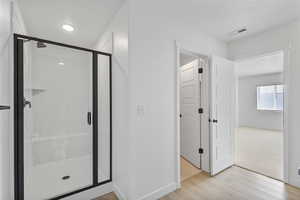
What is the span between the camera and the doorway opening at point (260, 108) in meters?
3.99

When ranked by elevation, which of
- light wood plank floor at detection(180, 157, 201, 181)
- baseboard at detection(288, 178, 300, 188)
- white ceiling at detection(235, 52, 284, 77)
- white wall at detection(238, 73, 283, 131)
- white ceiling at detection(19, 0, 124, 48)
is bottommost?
light wood plank floor at detection(180, 157, 201, 181)

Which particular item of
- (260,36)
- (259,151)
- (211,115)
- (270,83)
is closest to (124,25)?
(211,115)

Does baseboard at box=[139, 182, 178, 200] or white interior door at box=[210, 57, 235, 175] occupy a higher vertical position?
white interior door at box=[210, 57, 235, 175]

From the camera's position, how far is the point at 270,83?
6.29 m

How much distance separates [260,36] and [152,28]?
7.03 ft

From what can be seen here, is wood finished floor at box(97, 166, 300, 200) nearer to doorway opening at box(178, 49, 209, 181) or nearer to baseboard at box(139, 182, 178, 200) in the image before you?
baseboard at box(139, 182, 178, 200)

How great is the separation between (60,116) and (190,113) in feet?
8.39

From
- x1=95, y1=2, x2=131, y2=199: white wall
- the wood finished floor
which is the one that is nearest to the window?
the wood finished floor

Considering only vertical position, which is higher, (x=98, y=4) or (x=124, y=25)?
(x=98, y=4)

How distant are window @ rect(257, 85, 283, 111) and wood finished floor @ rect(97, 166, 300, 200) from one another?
525 cm

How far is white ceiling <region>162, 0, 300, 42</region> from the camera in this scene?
6.13ft

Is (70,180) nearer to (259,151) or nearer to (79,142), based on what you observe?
(79,142)

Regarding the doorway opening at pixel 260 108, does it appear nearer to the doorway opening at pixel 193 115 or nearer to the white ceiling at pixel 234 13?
the doorway opening at pixel 193 115

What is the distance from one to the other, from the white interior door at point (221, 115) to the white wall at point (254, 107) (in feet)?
16.1
